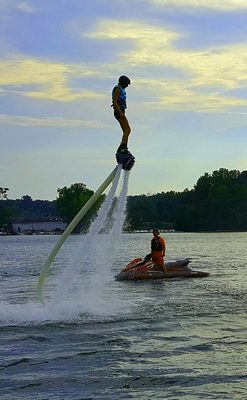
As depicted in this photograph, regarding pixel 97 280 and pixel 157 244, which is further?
pixel 157 244

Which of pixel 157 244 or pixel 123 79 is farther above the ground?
pixel 123 79

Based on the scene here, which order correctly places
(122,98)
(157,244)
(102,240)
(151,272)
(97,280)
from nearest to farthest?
(122,98)
(102,240)
(97,280)
(157,244)
(151,272)

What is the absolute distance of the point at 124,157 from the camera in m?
17.3

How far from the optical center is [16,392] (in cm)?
1277

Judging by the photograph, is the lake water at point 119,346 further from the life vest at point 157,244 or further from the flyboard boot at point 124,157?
the life vest at point 157,244

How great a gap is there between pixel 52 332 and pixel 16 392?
5.48 metres

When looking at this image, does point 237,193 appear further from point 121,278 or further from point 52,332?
point 52,332

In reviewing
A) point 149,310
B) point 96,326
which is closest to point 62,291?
point 96,326

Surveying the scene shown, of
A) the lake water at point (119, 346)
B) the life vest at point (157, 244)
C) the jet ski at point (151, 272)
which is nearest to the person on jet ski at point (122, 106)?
the lake water at point (119, 346)

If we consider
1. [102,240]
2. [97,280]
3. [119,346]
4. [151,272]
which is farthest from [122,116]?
[151,272]

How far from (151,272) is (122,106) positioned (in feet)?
65.7

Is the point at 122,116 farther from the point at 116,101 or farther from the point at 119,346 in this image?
the point at 119,346

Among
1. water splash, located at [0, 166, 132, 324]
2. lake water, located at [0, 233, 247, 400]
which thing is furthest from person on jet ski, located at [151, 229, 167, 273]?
water splash, located at [0, 166, 132, 324]

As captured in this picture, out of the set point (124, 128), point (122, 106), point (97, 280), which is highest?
point (122, 106)
